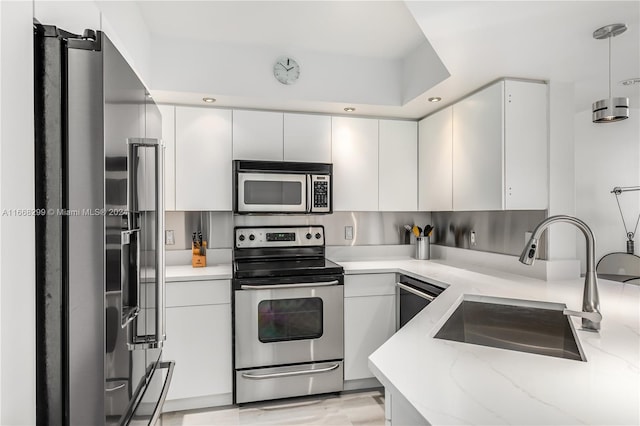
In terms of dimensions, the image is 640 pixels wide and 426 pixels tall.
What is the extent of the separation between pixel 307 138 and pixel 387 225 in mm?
1078

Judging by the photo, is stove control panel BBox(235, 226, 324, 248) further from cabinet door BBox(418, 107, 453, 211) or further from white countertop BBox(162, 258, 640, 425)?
white countertop BBox(162, 258, 640, 425)

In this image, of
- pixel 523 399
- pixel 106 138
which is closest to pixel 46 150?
pixel 106 138

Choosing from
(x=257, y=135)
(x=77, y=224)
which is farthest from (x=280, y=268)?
(x=77, y=224)

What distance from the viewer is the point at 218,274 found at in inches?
100

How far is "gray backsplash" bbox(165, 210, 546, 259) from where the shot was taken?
8.72 feet

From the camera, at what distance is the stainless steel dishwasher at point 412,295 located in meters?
2.40

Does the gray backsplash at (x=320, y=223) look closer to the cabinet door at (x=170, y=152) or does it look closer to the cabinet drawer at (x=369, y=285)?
the cabinet door at (x=170, y=152)

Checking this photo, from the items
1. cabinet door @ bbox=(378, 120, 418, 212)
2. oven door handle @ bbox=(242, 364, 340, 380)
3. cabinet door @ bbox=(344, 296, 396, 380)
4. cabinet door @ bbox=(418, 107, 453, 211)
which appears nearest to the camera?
oven door handle @ bbox=(242, 364, 340, 380)

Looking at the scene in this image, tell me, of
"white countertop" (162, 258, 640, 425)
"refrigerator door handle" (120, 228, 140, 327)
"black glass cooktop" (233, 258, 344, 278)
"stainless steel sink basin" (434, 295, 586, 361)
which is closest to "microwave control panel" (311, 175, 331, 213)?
"black glass cooktop" (233, 258, 344, 278)

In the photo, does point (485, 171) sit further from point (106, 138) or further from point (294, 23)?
point (106, 138)

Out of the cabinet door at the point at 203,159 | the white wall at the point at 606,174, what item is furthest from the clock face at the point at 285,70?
the white wall at the point at 606,174

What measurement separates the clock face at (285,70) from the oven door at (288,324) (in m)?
1.43

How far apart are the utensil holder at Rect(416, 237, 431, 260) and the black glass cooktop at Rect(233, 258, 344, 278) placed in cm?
89

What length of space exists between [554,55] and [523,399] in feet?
A: 5.92
